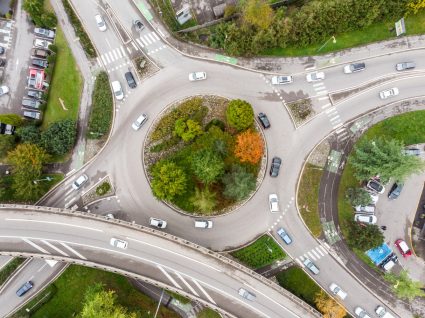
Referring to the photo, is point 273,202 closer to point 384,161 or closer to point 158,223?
point 384,161

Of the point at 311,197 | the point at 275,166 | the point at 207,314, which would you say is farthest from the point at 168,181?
the point at 311,197

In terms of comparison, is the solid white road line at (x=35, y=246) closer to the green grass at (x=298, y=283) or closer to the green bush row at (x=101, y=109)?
the green bush row at (x=101, y=109)

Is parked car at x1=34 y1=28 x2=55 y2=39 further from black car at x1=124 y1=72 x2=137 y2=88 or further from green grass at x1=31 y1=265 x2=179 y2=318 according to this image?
green grass at x1=31 y1=265 x2=179 y2=318

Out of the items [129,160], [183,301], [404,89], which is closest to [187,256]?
[183,301]

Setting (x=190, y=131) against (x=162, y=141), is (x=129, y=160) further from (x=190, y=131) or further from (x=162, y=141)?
(x=190, y=131)

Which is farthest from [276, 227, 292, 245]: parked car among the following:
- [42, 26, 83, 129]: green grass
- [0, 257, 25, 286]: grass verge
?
[0, 257, 25, 286]: grass verge
